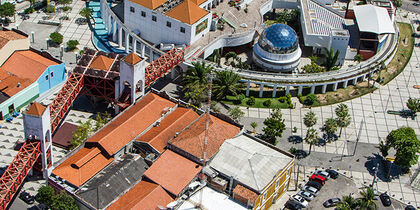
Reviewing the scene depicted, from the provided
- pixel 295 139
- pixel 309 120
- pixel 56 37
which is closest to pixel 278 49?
pixel 309 120

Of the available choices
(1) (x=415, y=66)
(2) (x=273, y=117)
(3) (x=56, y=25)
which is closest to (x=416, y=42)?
(1) (x=415, y=66)

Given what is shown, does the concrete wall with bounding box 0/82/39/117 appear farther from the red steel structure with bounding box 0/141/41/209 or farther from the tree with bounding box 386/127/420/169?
the tree with bounding box 386/127/420/169

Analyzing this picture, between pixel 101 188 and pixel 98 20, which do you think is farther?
pixel 98 20

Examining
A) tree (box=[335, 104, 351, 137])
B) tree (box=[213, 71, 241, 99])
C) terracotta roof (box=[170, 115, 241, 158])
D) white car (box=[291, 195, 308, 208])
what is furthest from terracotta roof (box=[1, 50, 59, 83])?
tree (box=[335, 104, 351, 137])

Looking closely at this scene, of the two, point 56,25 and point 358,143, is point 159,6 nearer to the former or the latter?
point 56,25

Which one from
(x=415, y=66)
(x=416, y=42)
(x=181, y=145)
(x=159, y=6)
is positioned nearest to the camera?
(x=181, y=145)

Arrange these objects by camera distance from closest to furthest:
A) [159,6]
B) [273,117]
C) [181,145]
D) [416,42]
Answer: [181,145] → [273,117] → [159,6] → [416,42]

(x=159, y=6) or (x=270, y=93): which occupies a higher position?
(x=159, y=6)
